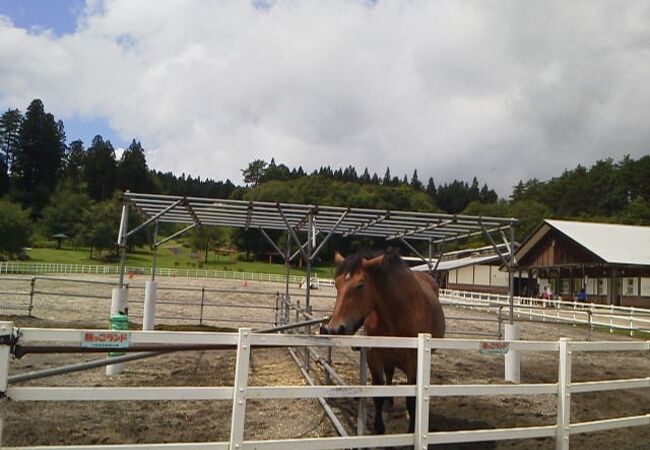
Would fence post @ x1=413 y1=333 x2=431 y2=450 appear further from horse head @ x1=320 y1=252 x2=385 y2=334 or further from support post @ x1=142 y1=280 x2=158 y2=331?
support post @ x1=142 y1=280 x2=158 y2=331

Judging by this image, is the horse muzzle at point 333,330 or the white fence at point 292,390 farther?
the horse muzzle at point 333,330

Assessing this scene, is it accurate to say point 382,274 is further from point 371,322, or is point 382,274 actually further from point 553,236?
point 553,236

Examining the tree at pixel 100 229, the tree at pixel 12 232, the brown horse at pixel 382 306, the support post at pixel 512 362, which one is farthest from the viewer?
the tree at pixel 100 229

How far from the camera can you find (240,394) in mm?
3674

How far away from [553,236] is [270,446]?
3600cm

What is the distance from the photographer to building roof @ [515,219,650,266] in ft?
99.8

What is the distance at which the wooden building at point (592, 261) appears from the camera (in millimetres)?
30859

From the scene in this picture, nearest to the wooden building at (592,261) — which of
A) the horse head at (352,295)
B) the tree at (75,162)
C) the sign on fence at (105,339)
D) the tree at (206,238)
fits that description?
the horse head at (352,295)

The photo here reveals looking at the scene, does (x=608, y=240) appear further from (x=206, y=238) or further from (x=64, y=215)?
(x=64, y=215)

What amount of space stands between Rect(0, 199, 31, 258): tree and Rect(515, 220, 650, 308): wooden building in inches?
1863

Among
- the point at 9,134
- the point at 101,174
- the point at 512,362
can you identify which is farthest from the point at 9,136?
the point at 512,362

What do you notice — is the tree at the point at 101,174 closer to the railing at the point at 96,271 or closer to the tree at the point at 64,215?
the tree at the point at 64,215

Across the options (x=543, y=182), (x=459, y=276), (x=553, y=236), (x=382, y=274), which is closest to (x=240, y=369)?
(x=382, y=274)

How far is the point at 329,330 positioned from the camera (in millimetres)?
4570
